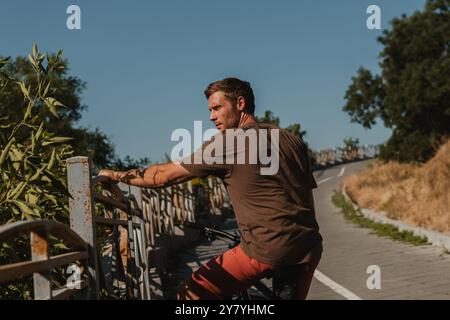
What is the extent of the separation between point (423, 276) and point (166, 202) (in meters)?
6.65

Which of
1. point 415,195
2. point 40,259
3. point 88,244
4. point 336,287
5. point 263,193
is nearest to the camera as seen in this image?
point 40,259

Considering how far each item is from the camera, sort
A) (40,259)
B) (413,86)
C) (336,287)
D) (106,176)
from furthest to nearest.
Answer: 1. (413,86)
2. (336,287)
3. (106,176)
4. (40,259)

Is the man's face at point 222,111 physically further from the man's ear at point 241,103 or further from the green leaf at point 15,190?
the green leaf at point 15,190

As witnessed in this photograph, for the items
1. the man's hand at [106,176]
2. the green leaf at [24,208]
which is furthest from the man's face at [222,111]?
the green leaf at [24,208]

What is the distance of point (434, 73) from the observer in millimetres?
28859

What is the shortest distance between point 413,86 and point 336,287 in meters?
21.6

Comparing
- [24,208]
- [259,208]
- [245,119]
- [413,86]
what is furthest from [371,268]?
[413,86]

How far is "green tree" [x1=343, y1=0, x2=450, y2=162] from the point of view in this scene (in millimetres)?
29078

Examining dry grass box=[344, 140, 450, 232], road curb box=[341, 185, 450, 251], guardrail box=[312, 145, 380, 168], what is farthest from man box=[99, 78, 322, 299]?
guardrail box=[312, 145, 380, 168]

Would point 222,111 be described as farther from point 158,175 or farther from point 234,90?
point 158,175

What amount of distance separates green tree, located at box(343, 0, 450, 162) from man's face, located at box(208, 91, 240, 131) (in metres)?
26.1

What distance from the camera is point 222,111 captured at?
144 inches

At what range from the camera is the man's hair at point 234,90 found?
11.9ft

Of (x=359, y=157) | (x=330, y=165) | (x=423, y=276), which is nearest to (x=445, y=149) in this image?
(x=423, y=276)
